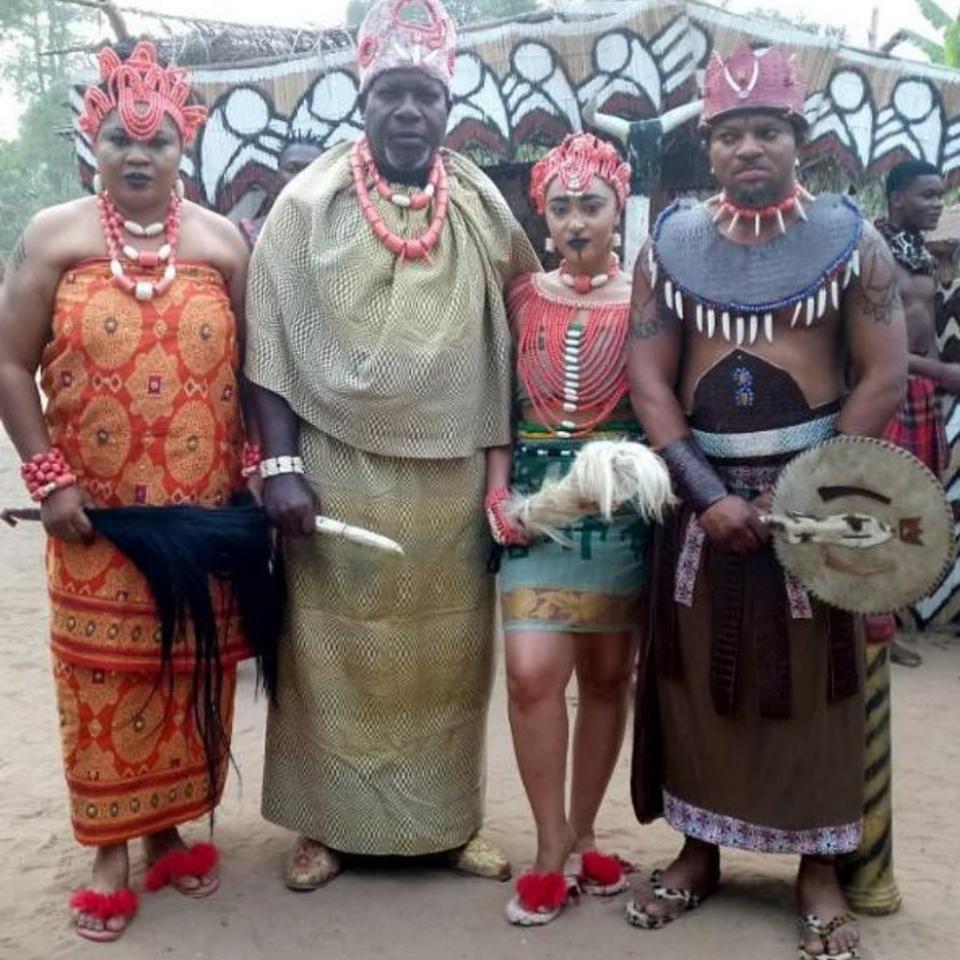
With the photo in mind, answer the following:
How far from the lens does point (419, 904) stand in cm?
318

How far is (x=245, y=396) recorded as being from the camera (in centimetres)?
316

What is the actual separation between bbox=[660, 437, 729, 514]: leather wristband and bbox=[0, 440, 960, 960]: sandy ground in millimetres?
1103

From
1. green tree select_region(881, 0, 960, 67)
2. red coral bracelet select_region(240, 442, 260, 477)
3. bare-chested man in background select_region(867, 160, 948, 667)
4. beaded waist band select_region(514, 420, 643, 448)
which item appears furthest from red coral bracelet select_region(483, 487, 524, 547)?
green tree select_region(881, 0, 960, 67)

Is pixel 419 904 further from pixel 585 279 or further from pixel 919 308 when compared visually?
pixel 919 308

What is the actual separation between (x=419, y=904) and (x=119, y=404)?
5.00 feet

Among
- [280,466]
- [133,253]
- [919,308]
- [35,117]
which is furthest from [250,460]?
[35,117]

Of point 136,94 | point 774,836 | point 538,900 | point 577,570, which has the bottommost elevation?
point 538,900

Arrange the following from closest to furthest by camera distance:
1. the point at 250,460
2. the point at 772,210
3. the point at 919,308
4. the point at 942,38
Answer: the point at 772,210
the point at 250,460
the point at 919,308
the point at 942,38

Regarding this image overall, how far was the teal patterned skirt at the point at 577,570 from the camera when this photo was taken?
302 centimetres

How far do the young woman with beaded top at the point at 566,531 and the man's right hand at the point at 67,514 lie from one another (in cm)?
102

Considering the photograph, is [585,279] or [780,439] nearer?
[780,439]

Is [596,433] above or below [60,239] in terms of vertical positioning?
below

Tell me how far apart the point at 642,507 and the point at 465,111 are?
4620 mm

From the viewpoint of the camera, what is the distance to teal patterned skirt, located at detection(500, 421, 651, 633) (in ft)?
9.91
